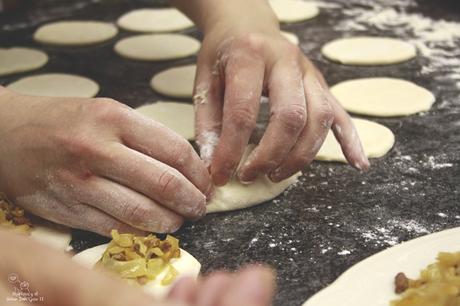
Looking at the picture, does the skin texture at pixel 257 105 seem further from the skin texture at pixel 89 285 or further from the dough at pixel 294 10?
the dough at pixel 294 10

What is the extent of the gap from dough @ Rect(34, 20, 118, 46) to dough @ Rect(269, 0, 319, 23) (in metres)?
0.72

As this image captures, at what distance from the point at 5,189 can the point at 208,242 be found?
461 millimetres

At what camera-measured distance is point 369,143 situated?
1.70 meters

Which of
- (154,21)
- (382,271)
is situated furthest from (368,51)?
(382,271)

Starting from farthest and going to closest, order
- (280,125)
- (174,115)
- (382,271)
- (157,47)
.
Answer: (157,47) < (174,115) < (280,125) < (382,271)

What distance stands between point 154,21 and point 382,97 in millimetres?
1192

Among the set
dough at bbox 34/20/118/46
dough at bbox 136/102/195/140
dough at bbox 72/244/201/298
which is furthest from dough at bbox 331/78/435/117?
dough at bbox 34/20/118/46

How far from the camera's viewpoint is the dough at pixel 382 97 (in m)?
1.90

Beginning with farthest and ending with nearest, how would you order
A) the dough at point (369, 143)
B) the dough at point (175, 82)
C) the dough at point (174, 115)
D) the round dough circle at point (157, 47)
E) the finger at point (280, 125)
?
the round dough circle at point (157, 47) → the dough at point (175, 82) → the dough at point (174, 115) → the dough at point (369, 143) → the finger at point (280, 125)

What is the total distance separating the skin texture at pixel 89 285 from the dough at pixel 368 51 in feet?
5.47

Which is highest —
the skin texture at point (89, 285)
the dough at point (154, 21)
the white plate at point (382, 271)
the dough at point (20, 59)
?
the skin texture at point (89, 285)

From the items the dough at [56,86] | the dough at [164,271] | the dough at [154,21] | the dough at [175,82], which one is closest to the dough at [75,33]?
the dough at [154,21]

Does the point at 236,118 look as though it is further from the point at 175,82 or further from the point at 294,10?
the point at 294,10

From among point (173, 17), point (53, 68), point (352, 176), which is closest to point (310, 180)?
point (352, 176)
